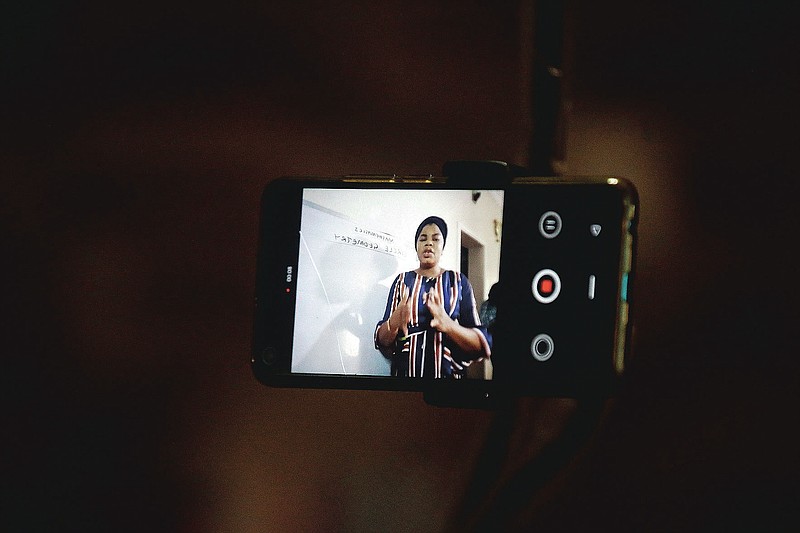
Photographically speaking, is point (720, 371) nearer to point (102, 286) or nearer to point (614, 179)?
point (614, 179)

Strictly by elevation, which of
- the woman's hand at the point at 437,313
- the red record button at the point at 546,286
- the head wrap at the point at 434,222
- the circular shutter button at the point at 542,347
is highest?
the head wrap at the point at 434,222

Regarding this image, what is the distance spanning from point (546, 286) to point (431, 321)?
0.05 meters

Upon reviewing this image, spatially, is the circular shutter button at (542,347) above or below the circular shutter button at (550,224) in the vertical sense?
below

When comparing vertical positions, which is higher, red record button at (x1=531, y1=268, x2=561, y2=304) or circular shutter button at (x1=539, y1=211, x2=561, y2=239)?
circular shutter button at (x1=539, y1=211, x2=561, y2=239)

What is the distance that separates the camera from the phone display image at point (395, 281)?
31cm

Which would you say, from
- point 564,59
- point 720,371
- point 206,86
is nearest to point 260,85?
point 206,86

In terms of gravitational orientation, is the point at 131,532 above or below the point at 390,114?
below

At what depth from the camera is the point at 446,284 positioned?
0.31 m

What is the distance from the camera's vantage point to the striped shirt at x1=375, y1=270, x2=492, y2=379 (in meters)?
0.31

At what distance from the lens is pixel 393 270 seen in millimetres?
320

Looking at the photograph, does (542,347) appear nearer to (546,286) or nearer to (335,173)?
(546,286)

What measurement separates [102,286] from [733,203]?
29cm

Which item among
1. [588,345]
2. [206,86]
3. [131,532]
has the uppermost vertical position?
[206,86]

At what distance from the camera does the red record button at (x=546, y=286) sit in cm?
31
